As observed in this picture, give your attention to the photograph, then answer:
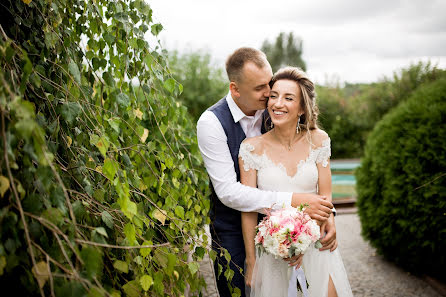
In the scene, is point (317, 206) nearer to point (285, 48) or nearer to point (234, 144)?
point (234, 144)

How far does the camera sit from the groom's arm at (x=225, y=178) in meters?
2.47

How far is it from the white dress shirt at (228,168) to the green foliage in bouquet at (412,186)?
217cm

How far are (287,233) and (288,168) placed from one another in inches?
23.3

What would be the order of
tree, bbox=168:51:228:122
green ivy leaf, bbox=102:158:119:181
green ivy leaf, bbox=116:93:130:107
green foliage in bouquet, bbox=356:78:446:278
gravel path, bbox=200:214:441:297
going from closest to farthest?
green ivy leaf, bbox=102:158:119:181
green ivy leaf, bbox=116:93:130:107
green foliage in bouquet, bbox=356:78:446:278
gravel path, bbox=200:214:441:297
tree, bbox=168:51:228:122

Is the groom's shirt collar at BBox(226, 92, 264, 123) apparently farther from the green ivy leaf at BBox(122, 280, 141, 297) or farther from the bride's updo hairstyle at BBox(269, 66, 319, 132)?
the green ivy leaf at BBox(122, 280, 141, 297)

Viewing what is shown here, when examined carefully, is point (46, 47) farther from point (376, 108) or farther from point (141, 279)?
point (376, 108)

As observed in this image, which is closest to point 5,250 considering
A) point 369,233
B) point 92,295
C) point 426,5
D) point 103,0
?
point 92,295

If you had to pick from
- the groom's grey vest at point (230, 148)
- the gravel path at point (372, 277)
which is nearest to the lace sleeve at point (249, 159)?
the groom's grey vest at point (230, 148)

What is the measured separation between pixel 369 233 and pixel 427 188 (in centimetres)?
112

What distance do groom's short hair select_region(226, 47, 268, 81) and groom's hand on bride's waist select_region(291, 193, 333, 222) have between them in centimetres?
99

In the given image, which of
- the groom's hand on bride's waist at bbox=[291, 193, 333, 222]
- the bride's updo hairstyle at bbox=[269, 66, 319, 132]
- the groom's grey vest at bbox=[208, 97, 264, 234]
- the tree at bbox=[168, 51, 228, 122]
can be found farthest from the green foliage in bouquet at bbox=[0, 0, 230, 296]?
the tree at bbox=[168, 51, 228, 122]

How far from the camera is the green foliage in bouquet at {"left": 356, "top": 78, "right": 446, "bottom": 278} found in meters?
3.94

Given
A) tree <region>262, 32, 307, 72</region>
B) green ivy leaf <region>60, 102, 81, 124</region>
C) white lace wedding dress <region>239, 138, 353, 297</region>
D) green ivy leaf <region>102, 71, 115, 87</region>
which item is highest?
tree <region>262, 32, 307, 72</region>

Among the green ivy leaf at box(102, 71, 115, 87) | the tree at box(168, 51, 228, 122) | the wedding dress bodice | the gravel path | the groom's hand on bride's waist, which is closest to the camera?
the green ivy leaf at box(102, 71, 115, 87)
